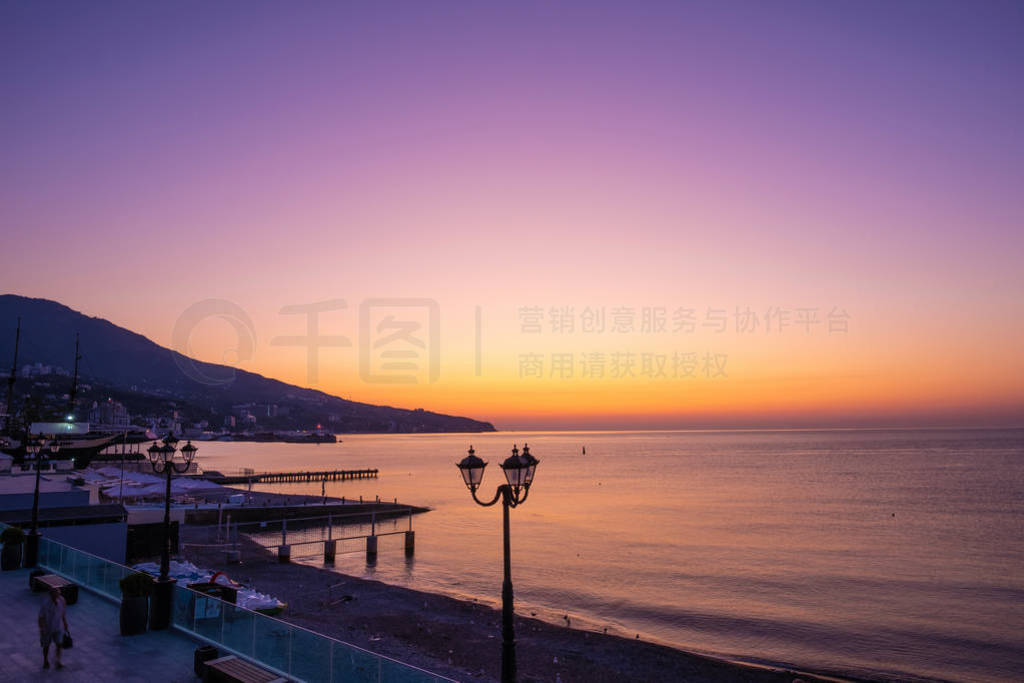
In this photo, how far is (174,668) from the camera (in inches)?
464

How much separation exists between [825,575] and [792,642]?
1693 centimetres

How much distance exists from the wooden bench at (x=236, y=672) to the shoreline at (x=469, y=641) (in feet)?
39.4

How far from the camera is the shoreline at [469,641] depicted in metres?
23.7

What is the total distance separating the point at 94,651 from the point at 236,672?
3975 millimetres

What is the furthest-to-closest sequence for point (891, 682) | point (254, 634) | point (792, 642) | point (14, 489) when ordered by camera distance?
point (792, 642), point (14, 489), point (891, 682), point (254, 634)

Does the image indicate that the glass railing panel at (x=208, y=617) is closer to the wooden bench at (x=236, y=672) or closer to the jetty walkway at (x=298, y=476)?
the wooden bench at (x=236, y=672)

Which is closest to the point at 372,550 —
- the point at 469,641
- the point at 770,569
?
the point at 469,641

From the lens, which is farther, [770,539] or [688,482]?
[688,482]

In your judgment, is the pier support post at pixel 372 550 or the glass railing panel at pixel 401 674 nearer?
the glass railing panel at pixel 401 674

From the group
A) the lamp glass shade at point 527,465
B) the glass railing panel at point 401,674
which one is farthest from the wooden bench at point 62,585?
the lamp glass shade at point 527,465

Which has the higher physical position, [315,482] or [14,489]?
[14,489]

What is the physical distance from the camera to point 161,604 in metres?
14.0

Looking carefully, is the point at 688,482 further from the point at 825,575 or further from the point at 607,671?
the point at 607,671

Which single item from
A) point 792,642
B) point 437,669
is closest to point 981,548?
point 792,642
